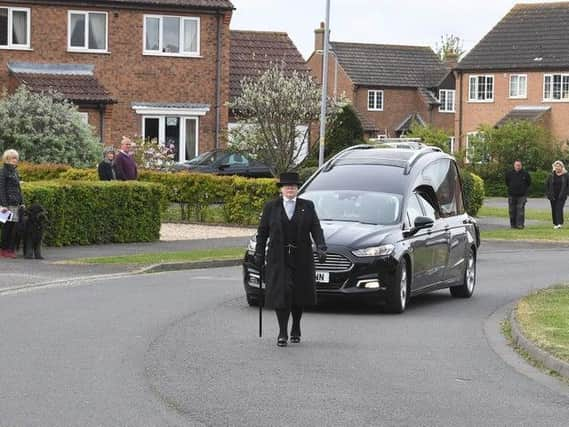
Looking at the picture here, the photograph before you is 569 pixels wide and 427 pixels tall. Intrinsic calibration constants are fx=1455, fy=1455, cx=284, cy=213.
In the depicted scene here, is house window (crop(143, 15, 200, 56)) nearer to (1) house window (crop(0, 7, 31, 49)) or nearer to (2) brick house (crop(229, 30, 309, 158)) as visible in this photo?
(2) brick house (crop(229, 30, 309, 158))

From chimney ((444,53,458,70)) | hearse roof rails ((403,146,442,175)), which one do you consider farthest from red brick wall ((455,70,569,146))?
hearse roof rails ((403,146,442,175))

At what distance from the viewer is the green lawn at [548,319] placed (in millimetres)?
13742

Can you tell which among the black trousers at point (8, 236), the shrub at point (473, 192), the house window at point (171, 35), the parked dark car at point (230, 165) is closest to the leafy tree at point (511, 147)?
the house window at point (171, 35)

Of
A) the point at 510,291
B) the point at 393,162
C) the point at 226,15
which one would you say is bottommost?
the point at 510,291

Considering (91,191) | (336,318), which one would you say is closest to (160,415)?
(336,318)

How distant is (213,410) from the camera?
33.9 ft

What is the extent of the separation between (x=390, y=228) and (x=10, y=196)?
8.25m

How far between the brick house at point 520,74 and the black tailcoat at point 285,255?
211 ft

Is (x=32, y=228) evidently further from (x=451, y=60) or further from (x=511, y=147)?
(x=451, y=60)

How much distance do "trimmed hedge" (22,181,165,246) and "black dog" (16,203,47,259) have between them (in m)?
0.99

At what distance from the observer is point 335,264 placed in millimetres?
17250

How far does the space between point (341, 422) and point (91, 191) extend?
58.0 feet

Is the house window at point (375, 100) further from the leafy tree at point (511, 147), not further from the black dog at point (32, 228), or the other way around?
the black dog at point (32, 228)

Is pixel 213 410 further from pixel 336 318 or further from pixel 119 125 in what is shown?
pixel 119 125
